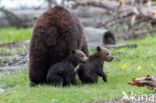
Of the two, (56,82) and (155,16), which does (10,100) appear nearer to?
(56,82)

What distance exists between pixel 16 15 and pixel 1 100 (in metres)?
14.4

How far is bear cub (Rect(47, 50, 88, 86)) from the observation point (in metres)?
6.49

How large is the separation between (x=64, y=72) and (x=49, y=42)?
0.72m

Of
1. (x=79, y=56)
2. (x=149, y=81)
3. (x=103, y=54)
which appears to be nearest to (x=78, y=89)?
(x=79, y=56)

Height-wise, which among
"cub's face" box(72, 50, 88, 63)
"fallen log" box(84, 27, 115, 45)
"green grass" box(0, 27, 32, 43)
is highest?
"cub's face" box(72, 50, 88, 63)

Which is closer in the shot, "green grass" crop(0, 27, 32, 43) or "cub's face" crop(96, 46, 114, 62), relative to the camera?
"cub's face" crop(96, 46, 114, 62)

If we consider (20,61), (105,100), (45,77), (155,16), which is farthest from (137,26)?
(105,100)

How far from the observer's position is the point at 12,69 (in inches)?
340

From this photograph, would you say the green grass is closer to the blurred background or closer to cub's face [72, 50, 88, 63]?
the blurred background

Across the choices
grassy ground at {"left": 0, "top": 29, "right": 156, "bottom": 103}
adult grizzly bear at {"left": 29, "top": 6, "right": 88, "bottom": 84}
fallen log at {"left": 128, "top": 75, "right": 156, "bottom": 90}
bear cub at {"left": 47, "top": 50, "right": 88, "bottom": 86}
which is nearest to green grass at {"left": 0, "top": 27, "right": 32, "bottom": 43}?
grassy ground at {"left": 0, "top": 29, "right": 156, "bottom": 103}

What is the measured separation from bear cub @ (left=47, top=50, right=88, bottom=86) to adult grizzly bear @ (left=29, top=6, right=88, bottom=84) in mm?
144

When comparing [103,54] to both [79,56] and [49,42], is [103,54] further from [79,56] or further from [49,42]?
[49,42]

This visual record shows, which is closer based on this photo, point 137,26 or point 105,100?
point 105,100

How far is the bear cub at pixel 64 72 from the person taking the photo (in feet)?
21.3
